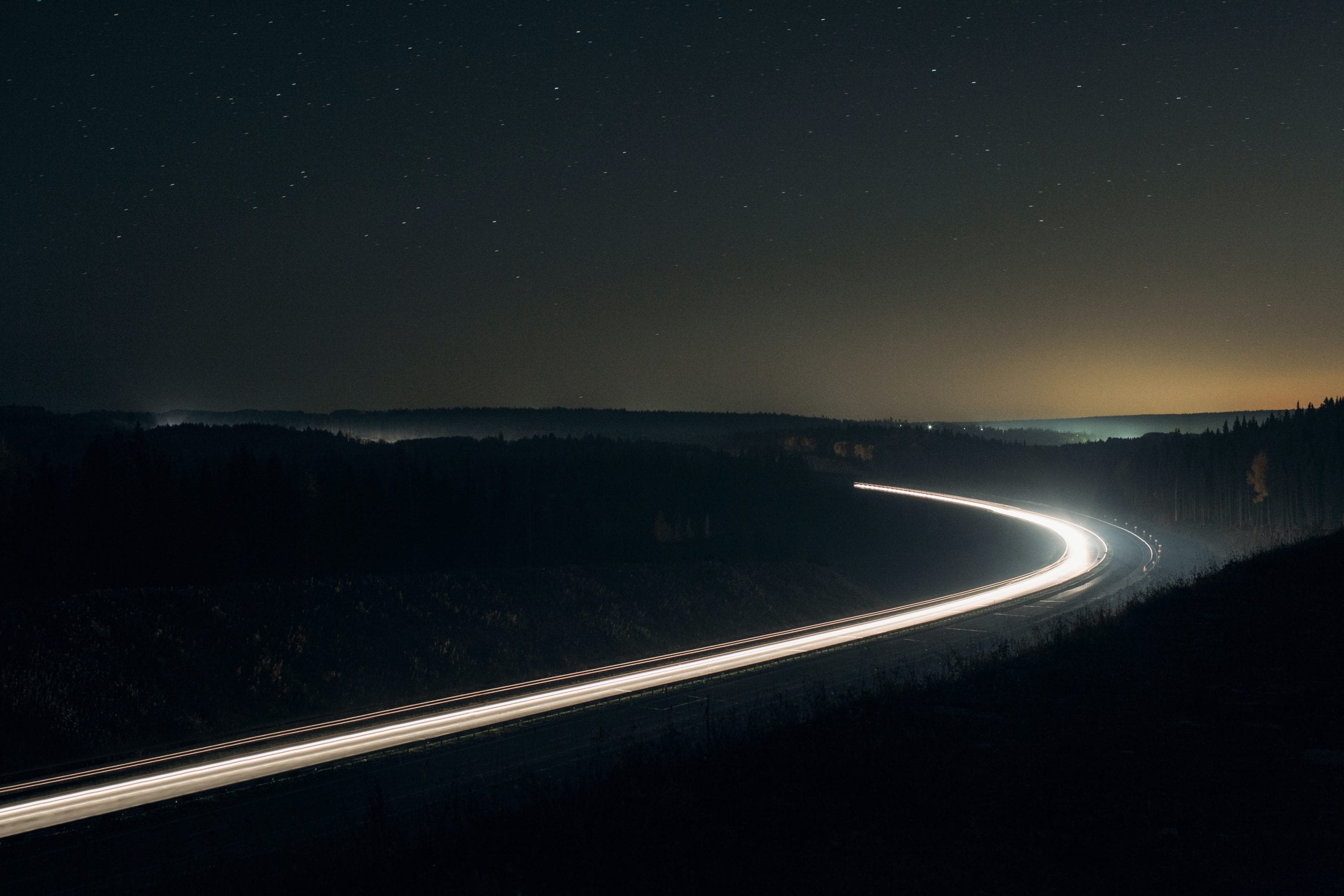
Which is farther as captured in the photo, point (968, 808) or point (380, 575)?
point (380, 575)

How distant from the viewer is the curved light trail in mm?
17688

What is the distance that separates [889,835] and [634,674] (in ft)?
71.3

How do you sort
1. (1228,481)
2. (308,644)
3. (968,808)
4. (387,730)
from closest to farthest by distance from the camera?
1. (968,808)
2. (387,730)
3. (308,644)
4. (1228,481)

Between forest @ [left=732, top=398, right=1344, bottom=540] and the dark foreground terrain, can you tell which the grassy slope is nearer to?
the dark foreground terrain

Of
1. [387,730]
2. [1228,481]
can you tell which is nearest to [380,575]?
[387,730]

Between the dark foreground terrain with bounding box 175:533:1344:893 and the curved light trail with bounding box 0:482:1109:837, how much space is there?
24.8 ft

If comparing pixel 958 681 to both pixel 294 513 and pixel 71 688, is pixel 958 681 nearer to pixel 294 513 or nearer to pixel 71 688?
pixel 71 688

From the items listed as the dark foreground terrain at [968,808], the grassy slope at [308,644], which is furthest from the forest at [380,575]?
the dark foreground terrain at [968,808]

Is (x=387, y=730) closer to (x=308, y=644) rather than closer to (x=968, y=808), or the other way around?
(x=308, y=644)

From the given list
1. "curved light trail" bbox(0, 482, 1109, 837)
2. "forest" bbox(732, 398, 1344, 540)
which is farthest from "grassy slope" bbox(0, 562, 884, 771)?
"forest" bbox(732, 398, 1344, 540)

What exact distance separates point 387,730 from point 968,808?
59.0 ft

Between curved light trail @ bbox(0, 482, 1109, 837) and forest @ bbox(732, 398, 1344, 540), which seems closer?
curved light trail @ bbox(0, 482, 1109, 837)

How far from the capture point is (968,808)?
8.52m

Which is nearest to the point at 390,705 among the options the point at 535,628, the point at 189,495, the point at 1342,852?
the point at 535,628
